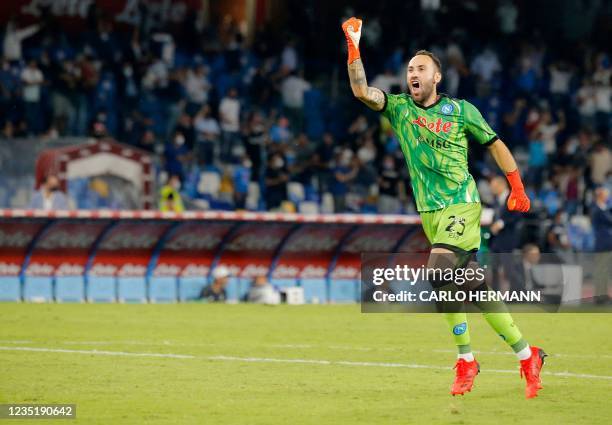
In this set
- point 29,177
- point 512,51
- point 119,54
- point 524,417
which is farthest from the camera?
point 512,51

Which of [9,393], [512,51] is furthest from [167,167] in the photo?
[9,393]

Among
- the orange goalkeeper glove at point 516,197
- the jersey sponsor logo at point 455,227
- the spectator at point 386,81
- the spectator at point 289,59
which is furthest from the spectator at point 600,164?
the jersey sponsor logo at point 455,227

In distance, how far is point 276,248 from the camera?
76.8ft

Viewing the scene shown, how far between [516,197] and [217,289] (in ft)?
40.9

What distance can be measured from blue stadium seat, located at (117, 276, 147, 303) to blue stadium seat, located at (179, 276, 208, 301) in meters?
0.61

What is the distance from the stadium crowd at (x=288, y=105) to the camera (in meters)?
28.1

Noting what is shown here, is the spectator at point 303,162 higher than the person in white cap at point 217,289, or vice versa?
the spectator at point 303,162

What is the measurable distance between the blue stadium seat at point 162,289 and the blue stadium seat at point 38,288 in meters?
1.55

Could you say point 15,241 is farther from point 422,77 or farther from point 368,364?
point 422,77

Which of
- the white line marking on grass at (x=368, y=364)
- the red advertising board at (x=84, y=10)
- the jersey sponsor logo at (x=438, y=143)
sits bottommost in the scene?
the white line marking on grass at (x=368, y=364)

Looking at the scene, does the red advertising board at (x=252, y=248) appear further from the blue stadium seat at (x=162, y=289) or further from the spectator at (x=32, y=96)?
the spectator at (x=32, y=96)

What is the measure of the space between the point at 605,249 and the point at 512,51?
12.5 metres

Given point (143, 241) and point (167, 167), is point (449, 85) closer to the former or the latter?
point (167, 167)

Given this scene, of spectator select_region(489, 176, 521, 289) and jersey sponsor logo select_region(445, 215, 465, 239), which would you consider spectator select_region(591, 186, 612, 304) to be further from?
jersey sponsor logo select_region(445, 215, 465, 239)
